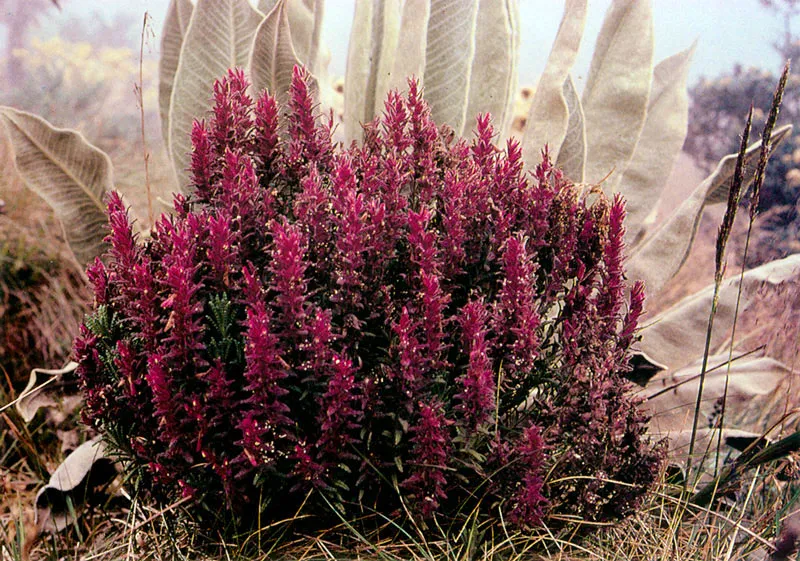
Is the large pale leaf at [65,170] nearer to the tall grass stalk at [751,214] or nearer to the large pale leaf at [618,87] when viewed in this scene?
the large pale leaf at [618,87]

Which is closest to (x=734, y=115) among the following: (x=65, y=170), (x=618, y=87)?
(x=618, y=87)

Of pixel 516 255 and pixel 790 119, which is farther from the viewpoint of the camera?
pixel 790 119

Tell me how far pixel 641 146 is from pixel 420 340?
1558 millimetres

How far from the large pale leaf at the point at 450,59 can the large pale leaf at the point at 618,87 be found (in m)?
0.53

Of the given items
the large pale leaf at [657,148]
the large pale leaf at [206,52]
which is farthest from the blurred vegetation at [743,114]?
the large pale leaf at [206,52]

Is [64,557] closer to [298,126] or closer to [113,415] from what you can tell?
[113,415]

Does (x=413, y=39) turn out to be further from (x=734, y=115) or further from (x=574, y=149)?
(x=734, y=115)

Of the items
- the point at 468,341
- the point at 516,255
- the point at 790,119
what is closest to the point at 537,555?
the point at 468,341

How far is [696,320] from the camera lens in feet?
8.45

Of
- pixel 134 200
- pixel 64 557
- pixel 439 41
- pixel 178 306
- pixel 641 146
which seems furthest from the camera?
pixel 134 200

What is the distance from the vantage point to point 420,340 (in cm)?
171

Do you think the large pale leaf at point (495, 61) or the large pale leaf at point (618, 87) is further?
the large pale leaf at point (618, 87)

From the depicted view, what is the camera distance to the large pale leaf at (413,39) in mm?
2367

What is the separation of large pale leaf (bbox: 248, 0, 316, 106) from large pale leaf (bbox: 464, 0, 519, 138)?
602 mm
